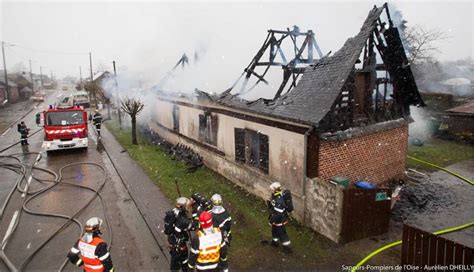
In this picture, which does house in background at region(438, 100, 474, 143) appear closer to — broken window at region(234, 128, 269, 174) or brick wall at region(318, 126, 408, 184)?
brick wall at region(318, 126, 408, 184)

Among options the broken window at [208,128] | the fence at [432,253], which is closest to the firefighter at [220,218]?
the fence at [432,253]

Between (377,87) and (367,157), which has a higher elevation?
(377,87)

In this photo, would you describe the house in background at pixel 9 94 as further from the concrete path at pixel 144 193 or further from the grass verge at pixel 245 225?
the grass verge at pixel 245 225

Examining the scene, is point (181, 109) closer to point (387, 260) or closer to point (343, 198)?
point (343, 198)

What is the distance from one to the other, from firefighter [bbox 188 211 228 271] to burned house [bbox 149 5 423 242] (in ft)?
11.4

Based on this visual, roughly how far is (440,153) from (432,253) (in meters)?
12.7

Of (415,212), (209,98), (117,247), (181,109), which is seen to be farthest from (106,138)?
(415,212)

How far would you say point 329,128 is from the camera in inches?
344

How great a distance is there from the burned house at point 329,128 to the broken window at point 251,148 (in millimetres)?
34

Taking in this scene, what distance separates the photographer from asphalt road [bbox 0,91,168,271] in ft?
24.2

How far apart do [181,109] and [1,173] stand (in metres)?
8.48

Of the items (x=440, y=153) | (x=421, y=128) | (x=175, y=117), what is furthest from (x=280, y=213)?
(x=421, y=128)

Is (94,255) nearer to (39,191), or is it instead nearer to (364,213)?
(364,213)

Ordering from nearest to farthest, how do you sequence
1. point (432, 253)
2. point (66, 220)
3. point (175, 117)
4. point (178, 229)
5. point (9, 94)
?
1. point (432, 253)
2. point (178, 229)
3. point (66, 220)
4. point (175, 117)
5. point (9, 94)
